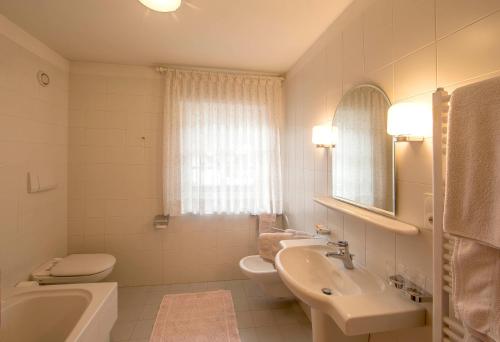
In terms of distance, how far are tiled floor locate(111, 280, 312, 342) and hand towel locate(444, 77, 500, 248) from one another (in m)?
1.66

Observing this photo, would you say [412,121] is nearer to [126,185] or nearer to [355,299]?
[355,299]

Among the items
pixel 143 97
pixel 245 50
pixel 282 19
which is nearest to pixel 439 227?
pixel 282 19

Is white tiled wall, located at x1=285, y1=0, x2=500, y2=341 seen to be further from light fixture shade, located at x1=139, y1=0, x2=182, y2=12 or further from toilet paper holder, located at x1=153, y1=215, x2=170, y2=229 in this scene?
toilet paper holder, located at x1=153, y1=215, x2=170, y2=229

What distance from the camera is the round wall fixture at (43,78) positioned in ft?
6.92

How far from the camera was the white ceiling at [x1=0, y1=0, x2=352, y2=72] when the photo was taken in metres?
1.62

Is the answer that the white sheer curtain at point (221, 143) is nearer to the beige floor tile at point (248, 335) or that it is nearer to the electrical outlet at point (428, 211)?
the beige floor tile at point (248, 335)

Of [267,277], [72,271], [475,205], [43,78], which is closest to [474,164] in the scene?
[475,205]

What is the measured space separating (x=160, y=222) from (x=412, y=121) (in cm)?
239

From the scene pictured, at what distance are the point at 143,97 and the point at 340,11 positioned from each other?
80.1 inches

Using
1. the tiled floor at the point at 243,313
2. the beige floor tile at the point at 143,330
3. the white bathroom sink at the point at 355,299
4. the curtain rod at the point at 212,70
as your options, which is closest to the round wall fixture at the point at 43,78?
the curtain rod at the point at 212,70

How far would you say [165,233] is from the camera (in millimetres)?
2719

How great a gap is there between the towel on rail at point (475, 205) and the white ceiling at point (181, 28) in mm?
1225

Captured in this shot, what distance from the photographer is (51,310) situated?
1.69 meters

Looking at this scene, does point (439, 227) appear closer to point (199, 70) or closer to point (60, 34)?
point (199, 70)
